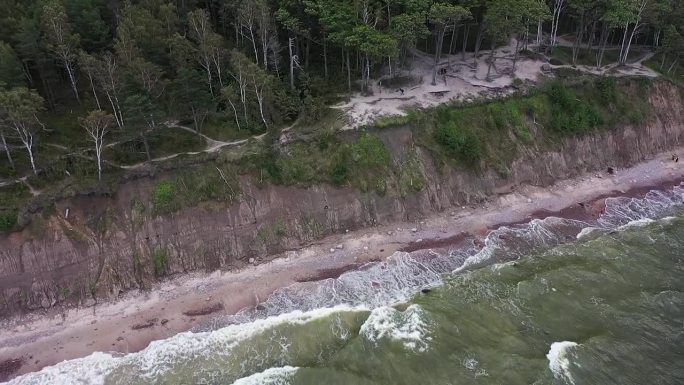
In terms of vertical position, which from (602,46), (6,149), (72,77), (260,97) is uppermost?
(72,77)

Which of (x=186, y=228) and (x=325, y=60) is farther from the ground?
(x=325, y=60)

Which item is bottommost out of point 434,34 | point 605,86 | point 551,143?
point 551,143

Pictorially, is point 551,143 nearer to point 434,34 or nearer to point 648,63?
point 434,34

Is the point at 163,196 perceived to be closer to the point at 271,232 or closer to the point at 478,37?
the point at 271,232

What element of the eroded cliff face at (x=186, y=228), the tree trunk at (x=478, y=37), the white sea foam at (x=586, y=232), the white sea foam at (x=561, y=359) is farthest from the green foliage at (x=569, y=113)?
the white sea foam at (x=561, y=359)

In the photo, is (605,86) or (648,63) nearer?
(605,86)

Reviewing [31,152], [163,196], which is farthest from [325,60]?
[31,152]

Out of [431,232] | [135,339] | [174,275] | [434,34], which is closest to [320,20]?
[434,34]
